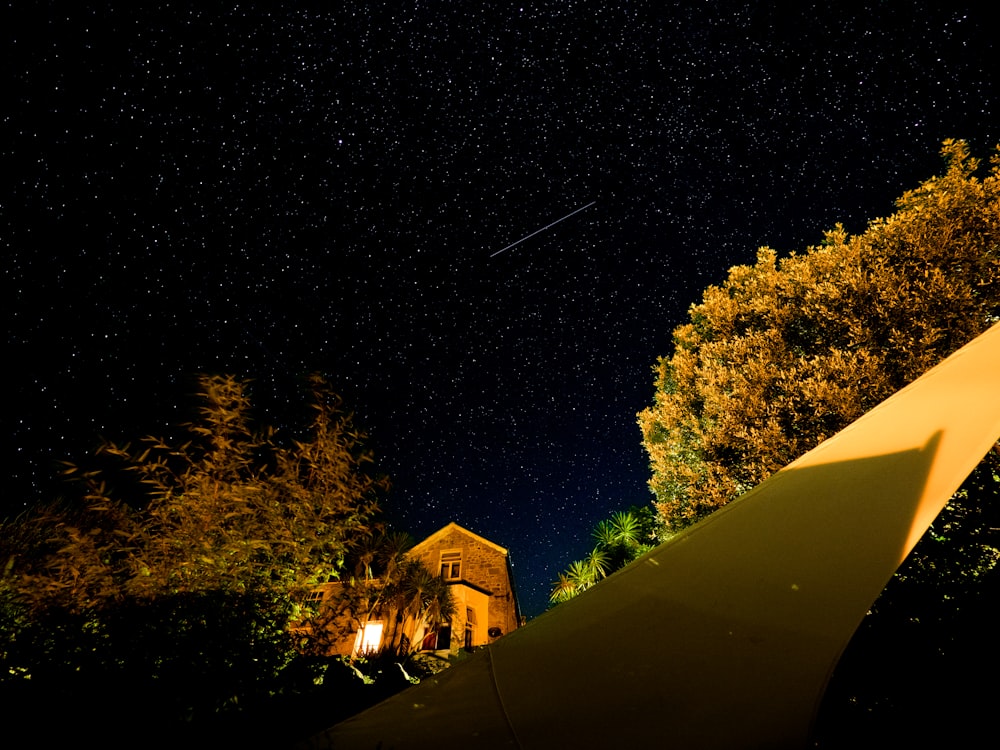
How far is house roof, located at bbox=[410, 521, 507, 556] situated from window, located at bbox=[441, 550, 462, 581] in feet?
2.44

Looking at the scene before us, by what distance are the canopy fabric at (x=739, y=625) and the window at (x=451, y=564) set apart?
15.0 meters

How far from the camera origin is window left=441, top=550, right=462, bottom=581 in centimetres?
1512

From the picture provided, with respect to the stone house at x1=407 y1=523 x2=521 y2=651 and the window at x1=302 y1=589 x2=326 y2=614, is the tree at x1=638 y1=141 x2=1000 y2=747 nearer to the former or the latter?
the window at x1=302 y1=589 x2=326 y2=614

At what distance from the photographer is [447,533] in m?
16.1

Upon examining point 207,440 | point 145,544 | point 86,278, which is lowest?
point 145,544

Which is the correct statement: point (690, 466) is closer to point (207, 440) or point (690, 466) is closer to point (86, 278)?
point (207, 440)

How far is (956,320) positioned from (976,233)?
128cm

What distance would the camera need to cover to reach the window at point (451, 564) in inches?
595

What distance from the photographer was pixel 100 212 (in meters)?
5.51

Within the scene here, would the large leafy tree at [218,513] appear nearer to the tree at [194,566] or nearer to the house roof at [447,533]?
the tree at [194,566]

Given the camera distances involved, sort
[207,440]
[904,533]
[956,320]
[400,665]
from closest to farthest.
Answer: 1. [904,533]
2. [207,440]
3. [956,320]
4. [400,665]

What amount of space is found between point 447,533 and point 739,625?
52.5 feet

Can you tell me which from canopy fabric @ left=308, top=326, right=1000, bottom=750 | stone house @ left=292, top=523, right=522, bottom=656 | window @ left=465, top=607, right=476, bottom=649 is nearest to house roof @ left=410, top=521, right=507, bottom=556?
stone house @ left=292, top=523, right=522, bottom=656

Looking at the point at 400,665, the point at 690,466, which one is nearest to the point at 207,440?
the point at 690,466
